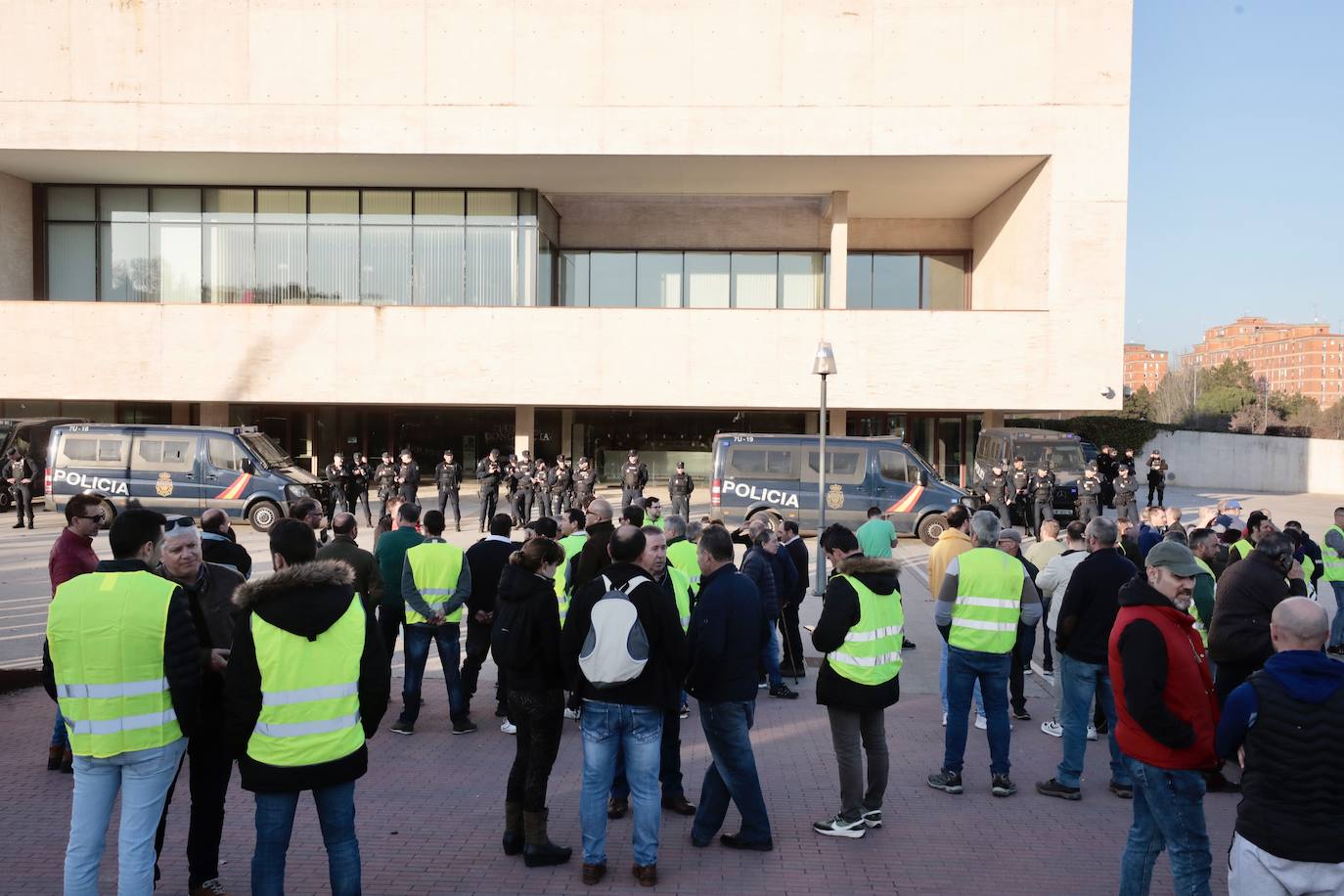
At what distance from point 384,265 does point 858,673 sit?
81.3 ft

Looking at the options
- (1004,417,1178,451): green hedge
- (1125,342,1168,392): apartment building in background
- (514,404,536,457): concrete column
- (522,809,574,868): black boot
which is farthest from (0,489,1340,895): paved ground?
(1125,342,1168,392): apartment building in background

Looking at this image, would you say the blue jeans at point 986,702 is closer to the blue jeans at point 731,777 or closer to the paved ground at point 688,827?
the paved ground at point 688,827

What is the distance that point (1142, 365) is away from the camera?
17838 cm

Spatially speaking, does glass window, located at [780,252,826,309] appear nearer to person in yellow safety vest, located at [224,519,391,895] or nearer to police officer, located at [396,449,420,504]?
police officer, located at [396,449,420,504]

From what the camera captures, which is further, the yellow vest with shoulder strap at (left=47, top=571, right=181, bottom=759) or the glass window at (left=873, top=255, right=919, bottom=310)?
the glass window at (left=873, top=255, right=919, bottom=310)

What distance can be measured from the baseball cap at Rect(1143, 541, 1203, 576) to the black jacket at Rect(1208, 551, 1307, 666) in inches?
68.5

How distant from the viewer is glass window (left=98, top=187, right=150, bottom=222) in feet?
90.9

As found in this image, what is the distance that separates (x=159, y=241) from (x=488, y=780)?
87.8 feet

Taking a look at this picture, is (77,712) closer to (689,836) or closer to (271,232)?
(689,836)

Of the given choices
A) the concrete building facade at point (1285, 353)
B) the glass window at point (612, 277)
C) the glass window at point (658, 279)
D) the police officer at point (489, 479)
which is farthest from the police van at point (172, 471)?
the concrete building facade at point (1285, 353)

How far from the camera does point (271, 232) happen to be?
27.5 m

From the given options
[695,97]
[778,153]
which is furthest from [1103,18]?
[695,97]

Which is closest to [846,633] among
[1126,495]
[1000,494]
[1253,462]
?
[1000,494]

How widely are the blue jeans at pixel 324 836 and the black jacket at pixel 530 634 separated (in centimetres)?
121
